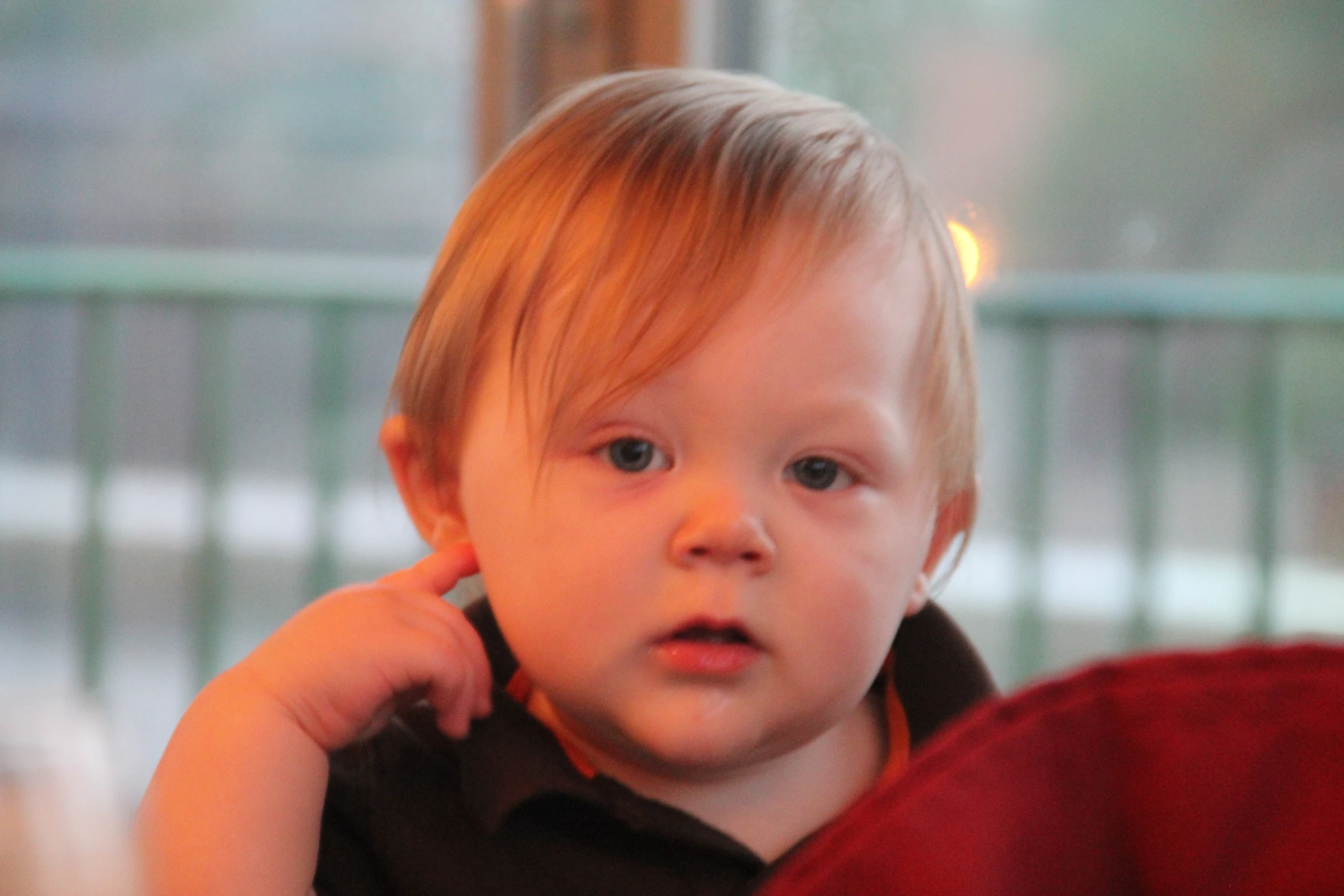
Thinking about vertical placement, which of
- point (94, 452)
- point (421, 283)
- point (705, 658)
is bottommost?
point (94, 452)

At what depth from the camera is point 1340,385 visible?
2.45 m

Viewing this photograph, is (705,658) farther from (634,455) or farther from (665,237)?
(665,237)

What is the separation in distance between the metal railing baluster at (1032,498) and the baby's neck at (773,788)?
6.21 ft

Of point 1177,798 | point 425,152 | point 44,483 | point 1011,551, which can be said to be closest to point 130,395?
point 44,483

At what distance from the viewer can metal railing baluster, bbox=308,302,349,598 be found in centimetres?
272

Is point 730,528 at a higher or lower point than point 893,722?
higher

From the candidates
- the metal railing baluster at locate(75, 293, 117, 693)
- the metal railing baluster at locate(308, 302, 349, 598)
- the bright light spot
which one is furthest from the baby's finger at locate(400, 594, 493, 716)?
the metal railing baluster at locate(75, 293, 117, 693)

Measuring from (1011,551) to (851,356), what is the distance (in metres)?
2.10

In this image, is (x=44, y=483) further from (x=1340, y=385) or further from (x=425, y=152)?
(x=1340, y=385)

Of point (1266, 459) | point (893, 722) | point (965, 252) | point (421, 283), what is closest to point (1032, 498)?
point (1266, 459)

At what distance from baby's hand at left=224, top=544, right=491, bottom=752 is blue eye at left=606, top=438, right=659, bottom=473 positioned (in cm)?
14

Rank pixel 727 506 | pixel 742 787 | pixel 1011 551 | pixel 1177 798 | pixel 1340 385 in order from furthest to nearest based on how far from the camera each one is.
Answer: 1. pixel 1011 551
2. pixel 1340 385
3. pixel 742 787
4. pixel 727 506
5. pixel 1177 798

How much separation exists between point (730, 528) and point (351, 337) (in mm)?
2330

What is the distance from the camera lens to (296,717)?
2.05 ft
